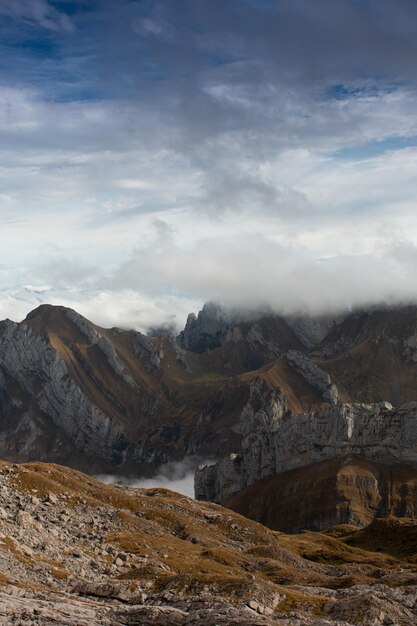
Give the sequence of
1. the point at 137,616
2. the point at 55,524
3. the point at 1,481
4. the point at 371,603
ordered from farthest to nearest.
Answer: the point at 1,481
the point at 55,524
the point at 371,603
the point at 137,616

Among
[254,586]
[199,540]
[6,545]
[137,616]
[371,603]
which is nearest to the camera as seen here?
[137,616]

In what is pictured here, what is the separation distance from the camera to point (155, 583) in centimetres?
8781

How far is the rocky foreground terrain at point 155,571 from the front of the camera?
63.5 meters

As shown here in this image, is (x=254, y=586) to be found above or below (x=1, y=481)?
below

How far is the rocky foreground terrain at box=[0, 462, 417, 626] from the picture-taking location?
63.5m

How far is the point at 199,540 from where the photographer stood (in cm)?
16138

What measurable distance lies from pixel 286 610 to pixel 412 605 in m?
12.7

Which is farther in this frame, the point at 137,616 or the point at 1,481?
the point at 1,481

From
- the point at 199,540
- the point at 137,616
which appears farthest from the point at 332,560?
the point at 137,616

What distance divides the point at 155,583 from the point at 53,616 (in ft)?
104

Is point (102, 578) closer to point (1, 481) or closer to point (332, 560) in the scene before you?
point (1, 481)

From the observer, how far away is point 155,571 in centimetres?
9706

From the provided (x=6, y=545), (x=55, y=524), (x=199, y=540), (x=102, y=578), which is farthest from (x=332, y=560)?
(x=6, y=545)

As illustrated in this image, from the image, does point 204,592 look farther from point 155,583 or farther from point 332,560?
point 332,560
